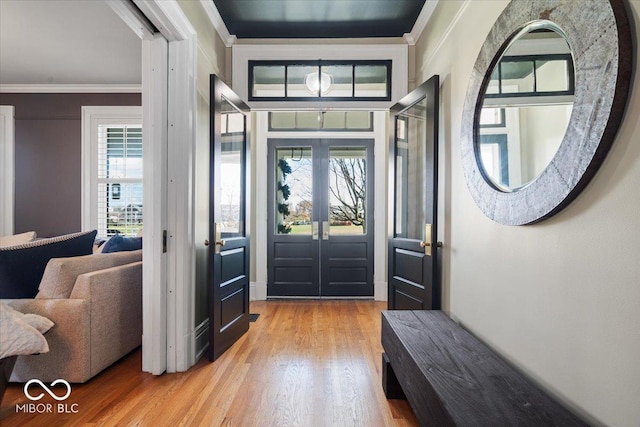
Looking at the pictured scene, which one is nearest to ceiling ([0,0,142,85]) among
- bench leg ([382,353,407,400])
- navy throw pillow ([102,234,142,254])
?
navy throw pillow ([102,234,142,254])

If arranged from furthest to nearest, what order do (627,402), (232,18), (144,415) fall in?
(232,18) < (144,415) < (627,402)

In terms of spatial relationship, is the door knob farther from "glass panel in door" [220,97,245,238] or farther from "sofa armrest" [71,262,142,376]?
"sofa armrest" [71,262,142,376]

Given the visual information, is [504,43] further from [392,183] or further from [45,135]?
[45,135]

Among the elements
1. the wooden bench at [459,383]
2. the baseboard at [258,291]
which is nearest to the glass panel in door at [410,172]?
the wooden bench at [459,383]

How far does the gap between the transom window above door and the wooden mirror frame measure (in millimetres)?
1904

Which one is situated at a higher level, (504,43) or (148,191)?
(504,43)

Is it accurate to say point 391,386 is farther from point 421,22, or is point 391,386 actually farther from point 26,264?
point 421,22

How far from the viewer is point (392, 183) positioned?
3.18 m

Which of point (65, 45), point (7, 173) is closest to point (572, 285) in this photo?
point (65, 45)

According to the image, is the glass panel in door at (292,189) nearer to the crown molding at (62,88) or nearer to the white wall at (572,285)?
the crown molding at (62,88)

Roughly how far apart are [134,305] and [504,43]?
2.95 metres

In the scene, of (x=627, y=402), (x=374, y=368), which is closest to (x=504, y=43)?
(x=627, y=402)

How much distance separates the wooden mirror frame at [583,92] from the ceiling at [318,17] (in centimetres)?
163

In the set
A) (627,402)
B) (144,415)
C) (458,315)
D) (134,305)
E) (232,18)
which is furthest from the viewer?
(232,18)
